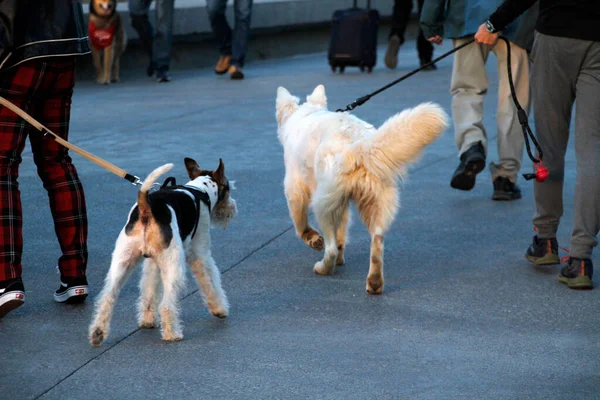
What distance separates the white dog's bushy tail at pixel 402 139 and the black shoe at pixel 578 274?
1051 millimetres

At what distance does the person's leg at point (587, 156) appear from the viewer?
219 inches

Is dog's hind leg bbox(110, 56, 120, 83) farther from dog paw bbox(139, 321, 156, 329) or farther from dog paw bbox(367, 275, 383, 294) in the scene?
dog paw bbox(139, 321, 156, 329)

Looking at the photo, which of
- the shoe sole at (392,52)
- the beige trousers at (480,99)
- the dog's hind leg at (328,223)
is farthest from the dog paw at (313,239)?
the shoe sole at (392,52)

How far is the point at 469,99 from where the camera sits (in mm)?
8023

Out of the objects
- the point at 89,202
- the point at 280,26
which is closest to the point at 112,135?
the point at 89,202

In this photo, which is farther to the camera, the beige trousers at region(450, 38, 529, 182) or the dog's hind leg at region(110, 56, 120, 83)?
the dog's hind leg at region(110, 56, 120, 83)

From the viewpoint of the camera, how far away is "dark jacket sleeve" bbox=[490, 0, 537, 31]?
229 inches

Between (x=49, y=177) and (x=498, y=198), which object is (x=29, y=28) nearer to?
(x=49, y=177)

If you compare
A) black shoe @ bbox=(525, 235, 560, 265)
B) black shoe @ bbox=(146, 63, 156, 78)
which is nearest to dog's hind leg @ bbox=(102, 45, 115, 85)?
black shoe @ bbox=(146, 63, 156, 78)

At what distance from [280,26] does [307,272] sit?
597 inches

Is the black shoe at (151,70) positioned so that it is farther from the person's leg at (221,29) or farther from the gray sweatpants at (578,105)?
the gray sweatpants at (578,105)

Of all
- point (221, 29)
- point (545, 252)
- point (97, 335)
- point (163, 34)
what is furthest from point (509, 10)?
point (221, 29)

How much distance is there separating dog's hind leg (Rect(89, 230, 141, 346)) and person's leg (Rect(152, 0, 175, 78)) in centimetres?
1094

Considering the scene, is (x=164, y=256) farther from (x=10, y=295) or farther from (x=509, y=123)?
(x=509, y=123)
